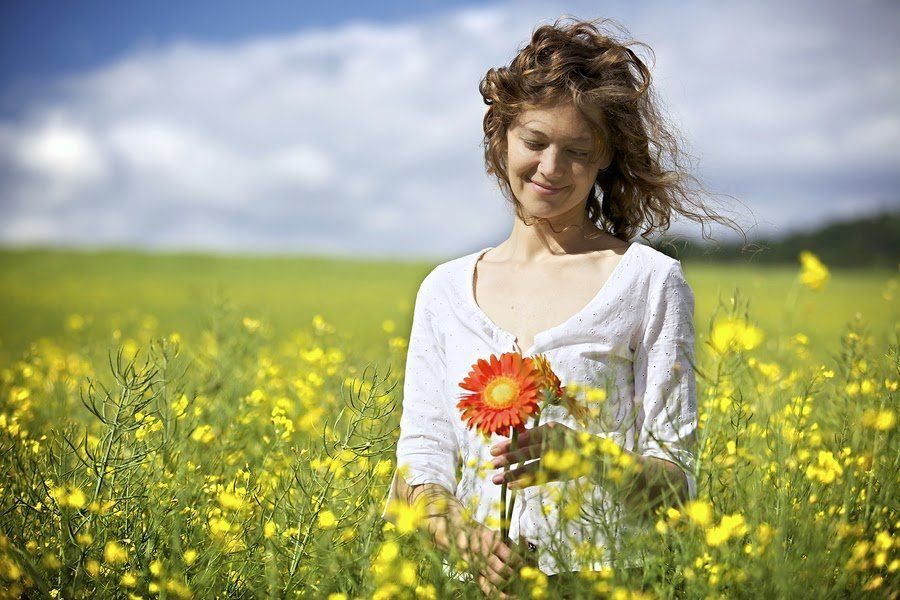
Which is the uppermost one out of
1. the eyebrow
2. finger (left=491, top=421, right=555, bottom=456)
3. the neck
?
the eyebrow

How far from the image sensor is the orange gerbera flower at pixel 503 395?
1.58 m

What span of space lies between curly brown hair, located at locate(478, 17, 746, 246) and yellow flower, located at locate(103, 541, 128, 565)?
4.43 feet

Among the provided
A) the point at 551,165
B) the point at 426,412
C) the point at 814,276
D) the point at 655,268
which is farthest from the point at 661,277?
the point at 814,276

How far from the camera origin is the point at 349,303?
57.9 ft

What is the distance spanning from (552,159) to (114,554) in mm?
1438

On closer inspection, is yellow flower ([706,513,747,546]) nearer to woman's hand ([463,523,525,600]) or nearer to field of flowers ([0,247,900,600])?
field of flowers ([0,247,900,600])

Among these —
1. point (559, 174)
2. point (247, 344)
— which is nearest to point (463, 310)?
point (559, 174)

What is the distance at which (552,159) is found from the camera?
82.3 inches

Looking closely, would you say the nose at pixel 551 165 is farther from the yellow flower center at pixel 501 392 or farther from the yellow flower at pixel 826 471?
the yellow flower at pixel 826 471

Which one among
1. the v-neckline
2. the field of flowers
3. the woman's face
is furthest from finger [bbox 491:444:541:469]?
the woman's face

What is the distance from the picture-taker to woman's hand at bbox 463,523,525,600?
1.74 m

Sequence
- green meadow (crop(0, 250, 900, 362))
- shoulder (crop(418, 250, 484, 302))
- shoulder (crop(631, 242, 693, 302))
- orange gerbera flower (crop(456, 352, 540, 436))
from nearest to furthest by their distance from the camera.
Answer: orange gerbera flower (crop(456, 352, 540, 436)), shoulder (crop(631, 242, 693, 302)), shoulder (crop(418, 250, 484, 302)), green meadow (crop(0, 250, 900, 362))

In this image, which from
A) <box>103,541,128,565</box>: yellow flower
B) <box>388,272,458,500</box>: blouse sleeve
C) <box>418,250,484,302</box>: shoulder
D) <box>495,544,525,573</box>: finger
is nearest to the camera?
<box>495,544,525,573</box>: finger

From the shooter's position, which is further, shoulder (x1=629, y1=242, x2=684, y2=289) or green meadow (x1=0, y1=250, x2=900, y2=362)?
green meadow (x1=0, y1=250, x2=900, y2=362)
